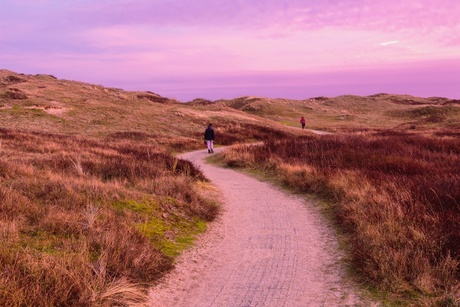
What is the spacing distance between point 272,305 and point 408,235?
3.28 m

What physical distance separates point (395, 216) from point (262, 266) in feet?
10.5

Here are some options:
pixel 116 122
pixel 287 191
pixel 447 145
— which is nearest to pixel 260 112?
pixel 116 122

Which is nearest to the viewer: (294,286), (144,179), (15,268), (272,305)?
(15,268)

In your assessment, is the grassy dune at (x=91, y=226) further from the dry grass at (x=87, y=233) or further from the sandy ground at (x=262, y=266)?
the sandy ground at (x=262, y=266)

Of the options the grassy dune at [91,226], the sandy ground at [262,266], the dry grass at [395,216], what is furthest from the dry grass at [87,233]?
the dry grass at [395,216]

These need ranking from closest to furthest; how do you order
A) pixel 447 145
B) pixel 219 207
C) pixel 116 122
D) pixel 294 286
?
pixel 294 286 → pixel 219 207 → pixel 447 145 → pixel 116 122

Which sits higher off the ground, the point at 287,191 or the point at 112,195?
the point at 112,195

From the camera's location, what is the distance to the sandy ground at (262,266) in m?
5.06

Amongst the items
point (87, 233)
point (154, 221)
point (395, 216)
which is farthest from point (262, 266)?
point (395, 216)

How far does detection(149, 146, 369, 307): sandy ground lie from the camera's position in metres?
5.06

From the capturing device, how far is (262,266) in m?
6.18

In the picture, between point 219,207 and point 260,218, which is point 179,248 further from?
point 219,207

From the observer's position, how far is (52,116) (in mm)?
35281

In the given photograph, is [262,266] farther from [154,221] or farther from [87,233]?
[87,233]
